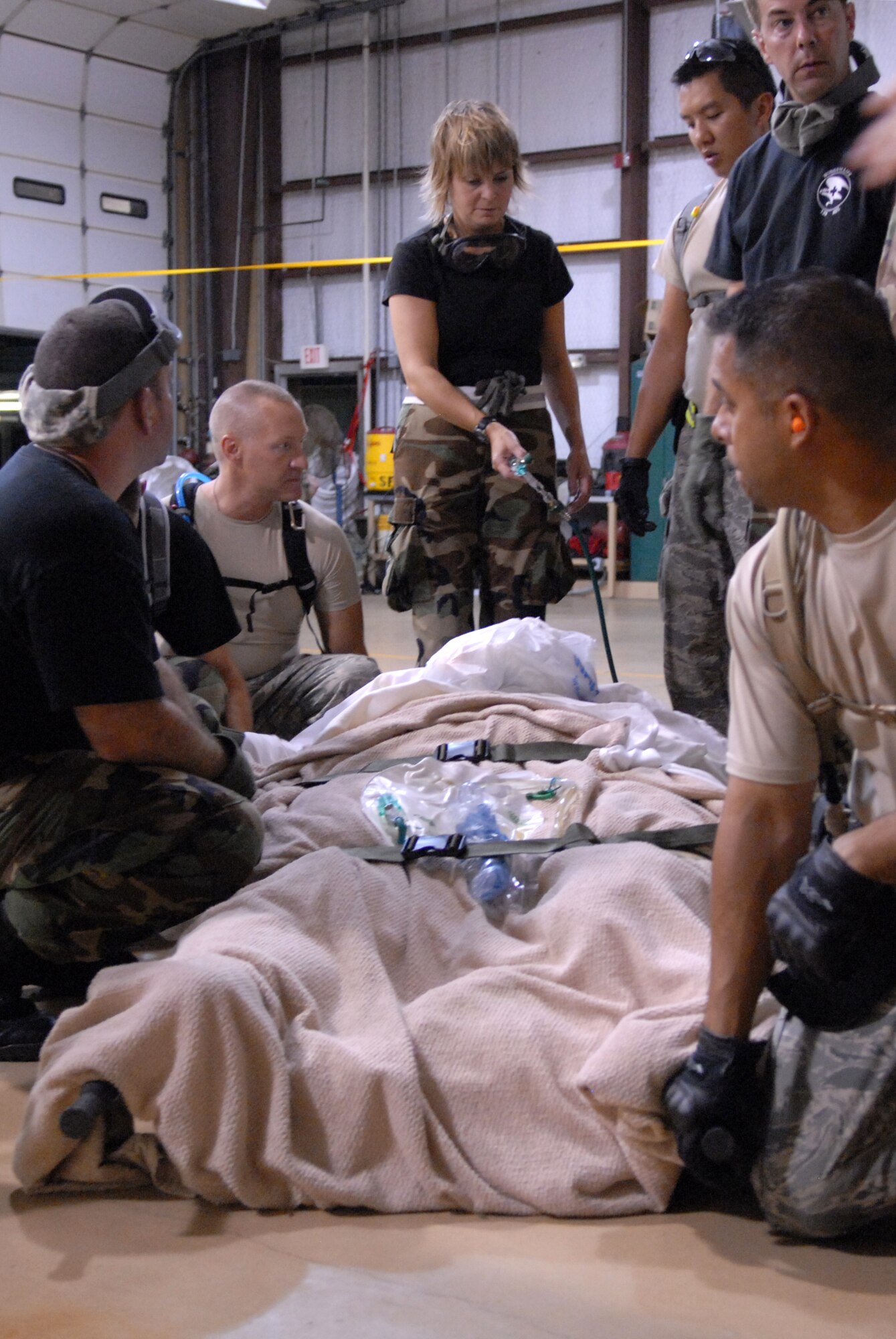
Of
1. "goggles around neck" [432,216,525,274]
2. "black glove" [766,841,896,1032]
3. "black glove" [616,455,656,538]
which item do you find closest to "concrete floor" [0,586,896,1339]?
"black glove" [766,841,896,1032]

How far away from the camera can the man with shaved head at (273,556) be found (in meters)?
3.49

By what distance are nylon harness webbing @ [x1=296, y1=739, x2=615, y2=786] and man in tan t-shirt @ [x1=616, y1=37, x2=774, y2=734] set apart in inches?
23.9

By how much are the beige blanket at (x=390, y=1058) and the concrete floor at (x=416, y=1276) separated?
1.8 inches

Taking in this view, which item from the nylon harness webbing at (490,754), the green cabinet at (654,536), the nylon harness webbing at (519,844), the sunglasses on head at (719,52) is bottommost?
the nylon harness webbing at (519,844)

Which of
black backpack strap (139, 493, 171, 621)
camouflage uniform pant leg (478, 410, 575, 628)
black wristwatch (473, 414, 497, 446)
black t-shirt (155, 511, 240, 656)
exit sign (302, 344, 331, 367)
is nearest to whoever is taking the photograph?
black backpack strap (139, 493, 171, 621)

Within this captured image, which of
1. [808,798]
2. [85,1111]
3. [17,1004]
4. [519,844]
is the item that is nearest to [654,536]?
[519,844]

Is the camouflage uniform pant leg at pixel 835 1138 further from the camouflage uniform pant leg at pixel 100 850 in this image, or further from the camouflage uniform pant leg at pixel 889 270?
the camouflage uniform pant leg at pixel 889 270

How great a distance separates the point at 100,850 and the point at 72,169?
33.9 feet

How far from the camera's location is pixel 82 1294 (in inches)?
54.9

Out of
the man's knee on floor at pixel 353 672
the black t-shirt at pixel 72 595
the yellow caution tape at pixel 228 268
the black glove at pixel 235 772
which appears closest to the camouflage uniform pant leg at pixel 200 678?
the man's knee on floor at pixel 353 672

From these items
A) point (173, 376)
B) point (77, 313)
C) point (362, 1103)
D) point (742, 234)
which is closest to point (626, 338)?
point (173, 376)

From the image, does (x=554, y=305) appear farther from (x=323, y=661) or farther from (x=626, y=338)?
(x=626, y=338)

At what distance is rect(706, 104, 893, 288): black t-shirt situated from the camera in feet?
8.09

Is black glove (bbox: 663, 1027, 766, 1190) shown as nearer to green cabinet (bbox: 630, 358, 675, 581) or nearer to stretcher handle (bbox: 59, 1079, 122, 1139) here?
stretcher handle (bbox: 59, 1079, 122, 1139)
